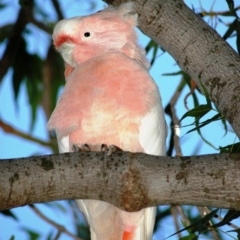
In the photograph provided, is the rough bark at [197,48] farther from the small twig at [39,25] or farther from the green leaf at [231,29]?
the small twig at [39,25]

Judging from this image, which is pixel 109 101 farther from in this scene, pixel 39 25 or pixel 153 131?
pixel 39 25

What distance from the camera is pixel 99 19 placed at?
2426 millimetres

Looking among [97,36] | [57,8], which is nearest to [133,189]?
[97,36]

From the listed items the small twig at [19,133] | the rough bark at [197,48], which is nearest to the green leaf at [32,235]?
the small twig at [19,133]

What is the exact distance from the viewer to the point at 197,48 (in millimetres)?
2020

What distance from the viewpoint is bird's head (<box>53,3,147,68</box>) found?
2.41 m

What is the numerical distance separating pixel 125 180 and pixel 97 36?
81cm

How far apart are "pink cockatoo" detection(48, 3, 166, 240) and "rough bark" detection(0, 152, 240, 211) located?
0.43 m

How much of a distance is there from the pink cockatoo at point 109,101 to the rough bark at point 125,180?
1.40 feet

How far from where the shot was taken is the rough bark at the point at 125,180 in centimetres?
170

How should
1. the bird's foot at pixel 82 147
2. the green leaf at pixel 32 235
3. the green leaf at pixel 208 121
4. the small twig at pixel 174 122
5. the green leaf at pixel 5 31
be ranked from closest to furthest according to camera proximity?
the green leaf at pixel 208 121, the bird's foot at pixel 82 147, the small twig at pixel 174 122, the green leaf at pixel 32 235, the green leaf at pixel 5 31

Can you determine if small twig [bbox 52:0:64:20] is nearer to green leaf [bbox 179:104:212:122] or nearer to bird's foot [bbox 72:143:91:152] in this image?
bird's foot [bbox 72:143:91:152]

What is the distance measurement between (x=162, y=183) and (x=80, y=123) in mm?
538

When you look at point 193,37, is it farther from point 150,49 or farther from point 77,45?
point 150,49
